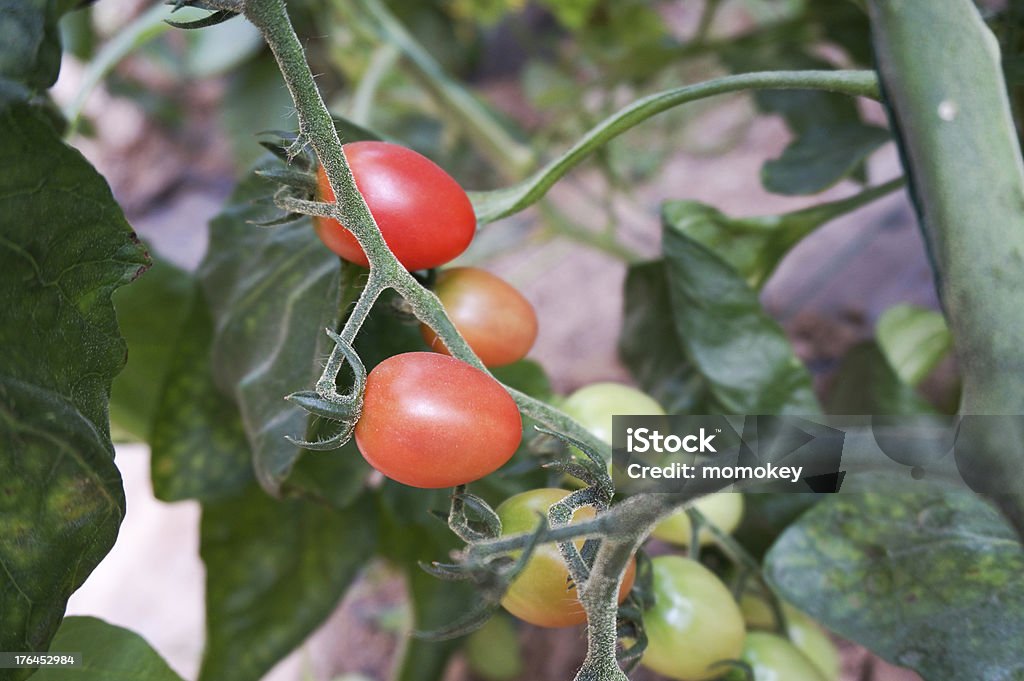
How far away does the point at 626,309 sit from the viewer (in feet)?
2.15

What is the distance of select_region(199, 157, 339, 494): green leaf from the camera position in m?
0.42

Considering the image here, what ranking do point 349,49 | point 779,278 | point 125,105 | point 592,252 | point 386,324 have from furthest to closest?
point 125,105
point 592,252
point 349,49
point 779,278
point 386,324

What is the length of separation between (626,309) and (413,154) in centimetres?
33

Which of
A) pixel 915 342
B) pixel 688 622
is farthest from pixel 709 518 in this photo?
pixel 915 342

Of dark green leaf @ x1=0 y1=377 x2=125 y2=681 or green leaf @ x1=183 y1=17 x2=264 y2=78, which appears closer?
dark green leaf @ x1=0 y1=377 x2=125 y2=681

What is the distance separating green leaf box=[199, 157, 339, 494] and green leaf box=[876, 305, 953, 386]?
1.71ft

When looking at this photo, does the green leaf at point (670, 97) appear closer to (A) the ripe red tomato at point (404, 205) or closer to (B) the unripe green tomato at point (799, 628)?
(A) the ripe red tomato at point (404, 205)

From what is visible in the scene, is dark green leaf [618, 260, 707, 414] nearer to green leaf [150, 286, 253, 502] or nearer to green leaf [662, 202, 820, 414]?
green leaf [662, 202, 820, 414]

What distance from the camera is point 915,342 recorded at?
29.4 inches

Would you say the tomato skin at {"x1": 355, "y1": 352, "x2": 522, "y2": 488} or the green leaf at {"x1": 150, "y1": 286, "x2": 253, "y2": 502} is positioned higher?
the tomato skin at {"x1": 355, "y1": 352, "x2": 522, "y2": 488}

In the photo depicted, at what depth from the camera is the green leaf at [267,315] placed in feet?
1.37

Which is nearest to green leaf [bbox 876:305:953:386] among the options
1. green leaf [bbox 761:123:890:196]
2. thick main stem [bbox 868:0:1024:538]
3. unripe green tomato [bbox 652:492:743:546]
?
green leaf [bbox 761:123:890:196]

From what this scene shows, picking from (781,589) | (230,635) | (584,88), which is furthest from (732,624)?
(584,88)

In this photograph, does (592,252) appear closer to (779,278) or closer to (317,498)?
(779,278)
